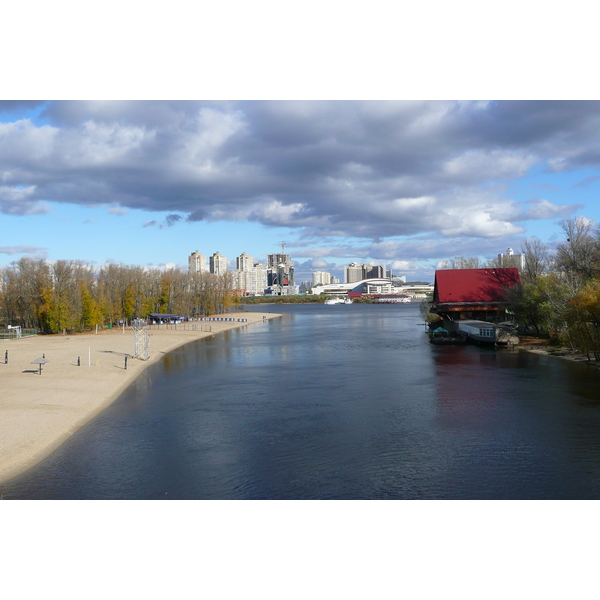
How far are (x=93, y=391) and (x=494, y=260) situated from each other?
77.7 m

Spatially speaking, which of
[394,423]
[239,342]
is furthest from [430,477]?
[239,342]

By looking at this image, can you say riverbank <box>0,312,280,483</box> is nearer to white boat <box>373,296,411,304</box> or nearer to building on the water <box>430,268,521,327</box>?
building on the water <box>430,268,521,327</box>

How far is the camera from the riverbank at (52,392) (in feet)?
52.7

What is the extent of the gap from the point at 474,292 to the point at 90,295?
46.0 m

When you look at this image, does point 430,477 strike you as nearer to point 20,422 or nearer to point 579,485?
point 579,485

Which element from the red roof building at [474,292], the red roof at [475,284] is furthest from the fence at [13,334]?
the red roof at [475,284]

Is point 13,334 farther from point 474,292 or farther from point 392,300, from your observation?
point 392,300

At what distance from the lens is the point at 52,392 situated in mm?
23266

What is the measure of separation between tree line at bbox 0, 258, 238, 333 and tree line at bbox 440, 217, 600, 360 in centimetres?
4718

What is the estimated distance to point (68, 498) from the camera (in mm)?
12555

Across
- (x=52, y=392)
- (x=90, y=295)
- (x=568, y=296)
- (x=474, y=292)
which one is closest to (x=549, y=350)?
(x=568, y=296)

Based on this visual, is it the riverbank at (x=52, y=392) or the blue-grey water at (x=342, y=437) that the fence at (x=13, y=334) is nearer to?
the riverbank at (x=52, y=392)

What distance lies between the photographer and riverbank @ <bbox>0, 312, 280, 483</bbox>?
1606 centimetres

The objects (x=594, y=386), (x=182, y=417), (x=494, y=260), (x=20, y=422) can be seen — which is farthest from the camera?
(x=494, y=260)
